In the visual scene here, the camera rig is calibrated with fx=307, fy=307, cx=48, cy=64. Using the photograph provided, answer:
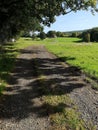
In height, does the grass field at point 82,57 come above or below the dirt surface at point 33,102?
below

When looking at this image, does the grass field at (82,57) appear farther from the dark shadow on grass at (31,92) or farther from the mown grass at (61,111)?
the mown grass at (61,111)

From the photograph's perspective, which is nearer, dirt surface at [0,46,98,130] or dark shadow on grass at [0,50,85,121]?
dirt surface at [0,46,98,130]

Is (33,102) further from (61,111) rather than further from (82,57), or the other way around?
(82,57)

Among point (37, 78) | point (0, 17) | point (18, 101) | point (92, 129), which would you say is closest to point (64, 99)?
point (18, 101)

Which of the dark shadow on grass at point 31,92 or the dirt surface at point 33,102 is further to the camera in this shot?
the dark shadow on grass at point 31,92

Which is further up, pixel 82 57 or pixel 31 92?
pixel 31 92

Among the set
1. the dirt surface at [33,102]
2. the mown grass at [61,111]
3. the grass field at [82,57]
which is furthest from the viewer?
the grass field at [82,57]

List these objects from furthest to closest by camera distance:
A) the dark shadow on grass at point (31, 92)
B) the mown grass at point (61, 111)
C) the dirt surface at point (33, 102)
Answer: the dark shadow on grass at point (31, 92)
the dirt surface at point (33, 102)
the mown grass at point (61, 111)

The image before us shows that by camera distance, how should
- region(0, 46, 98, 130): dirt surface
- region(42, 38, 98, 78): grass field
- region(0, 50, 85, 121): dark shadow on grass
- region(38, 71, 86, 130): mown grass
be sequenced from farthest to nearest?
region(42, 38, 98, 78): grass field → region(0, 50, 85, 121): dark shadow on grass → region(0, 46, 98, 130): dirt surface → region(38, 71, 86, 130): mown grass

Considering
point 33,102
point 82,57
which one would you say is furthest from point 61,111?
point 82,57

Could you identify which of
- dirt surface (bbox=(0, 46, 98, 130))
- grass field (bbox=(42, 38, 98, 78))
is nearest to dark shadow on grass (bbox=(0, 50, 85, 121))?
dirt surface (bbox=(0, 46, 98, 130))

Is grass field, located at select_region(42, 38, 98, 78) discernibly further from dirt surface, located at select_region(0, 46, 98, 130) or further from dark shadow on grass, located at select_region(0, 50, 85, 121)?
dirt surface, located at select_region(0, 46, 98, 130)

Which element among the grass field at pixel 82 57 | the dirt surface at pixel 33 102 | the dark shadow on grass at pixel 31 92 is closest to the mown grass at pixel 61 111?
the dark shadow on grass at pixel 31 92

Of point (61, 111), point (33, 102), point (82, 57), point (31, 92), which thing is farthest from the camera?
point (82, 57)
